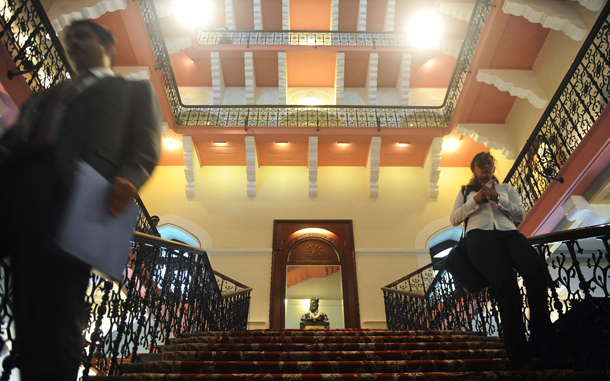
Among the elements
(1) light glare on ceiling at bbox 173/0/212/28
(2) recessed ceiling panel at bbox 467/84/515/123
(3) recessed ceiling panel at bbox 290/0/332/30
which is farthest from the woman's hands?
(3) recessed ceiling panel at bbox 290/0/332/30

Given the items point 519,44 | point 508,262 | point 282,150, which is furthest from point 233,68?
point 508,262

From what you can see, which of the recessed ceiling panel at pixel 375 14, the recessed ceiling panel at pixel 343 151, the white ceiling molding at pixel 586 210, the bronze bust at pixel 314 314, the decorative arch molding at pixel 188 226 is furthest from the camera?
the recessed ceiling panel at pixel 375 14

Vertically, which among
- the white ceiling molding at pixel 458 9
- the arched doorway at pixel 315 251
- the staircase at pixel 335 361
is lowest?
the staircase at pixel 335 361

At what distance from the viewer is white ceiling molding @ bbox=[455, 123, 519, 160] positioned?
8.74 meters

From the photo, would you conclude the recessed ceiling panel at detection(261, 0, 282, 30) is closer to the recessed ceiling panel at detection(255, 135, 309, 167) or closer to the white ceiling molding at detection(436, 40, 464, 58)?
the recessed ceiling panel at detection(255, 135, 309, 167)

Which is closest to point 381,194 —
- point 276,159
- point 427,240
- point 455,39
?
point 427,240

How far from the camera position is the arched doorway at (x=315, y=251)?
8.66 meters

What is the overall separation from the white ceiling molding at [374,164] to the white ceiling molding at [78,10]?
596 cm

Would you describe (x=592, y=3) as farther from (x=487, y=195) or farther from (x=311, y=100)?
(x=311, y=100)

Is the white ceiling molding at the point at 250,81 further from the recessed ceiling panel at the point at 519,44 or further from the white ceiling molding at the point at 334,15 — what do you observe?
the recessed ceiling panel at the point at 519,44

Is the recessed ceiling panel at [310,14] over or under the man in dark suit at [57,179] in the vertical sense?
over

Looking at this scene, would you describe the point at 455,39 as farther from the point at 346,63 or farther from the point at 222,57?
the point at 222,57

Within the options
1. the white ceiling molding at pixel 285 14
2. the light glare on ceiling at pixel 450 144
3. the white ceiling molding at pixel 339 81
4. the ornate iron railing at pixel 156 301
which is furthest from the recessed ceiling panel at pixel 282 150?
A: the ornate iron railing at pixel 156 301

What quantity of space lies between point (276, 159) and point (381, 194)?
2870 millimetres
